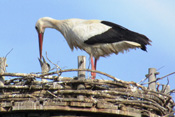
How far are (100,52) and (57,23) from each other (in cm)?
128

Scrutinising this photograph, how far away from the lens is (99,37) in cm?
1097

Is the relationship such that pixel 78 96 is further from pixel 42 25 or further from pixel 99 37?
pixel 42 25

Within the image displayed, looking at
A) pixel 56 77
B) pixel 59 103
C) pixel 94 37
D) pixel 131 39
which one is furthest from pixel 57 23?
pixel 59 103

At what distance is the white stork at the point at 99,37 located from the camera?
10844 millimetres

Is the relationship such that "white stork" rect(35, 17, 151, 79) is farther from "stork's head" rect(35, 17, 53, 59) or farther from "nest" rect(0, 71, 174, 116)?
"nest" rect(0, 71, 174, 116)

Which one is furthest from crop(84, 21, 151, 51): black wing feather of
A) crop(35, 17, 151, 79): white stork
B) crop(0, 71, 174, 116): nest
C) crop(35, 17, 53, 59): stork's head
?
crop(0, 71, 174, 116): nest

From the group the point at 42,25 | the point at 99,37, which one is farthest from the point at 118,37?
the point at 42,25

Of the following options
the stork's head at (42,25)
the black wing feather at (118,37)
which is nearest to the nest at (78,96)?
the black wing feather at (118,37)

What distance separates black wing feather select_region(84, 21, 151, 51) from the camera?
424 inches

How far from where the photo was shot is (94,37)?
430 inches

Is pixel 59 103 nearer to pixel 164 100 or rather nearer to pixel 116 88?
pixel 116 88

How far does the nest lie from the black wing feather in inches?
84.9

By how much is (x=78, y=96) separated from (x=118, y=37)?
333 cm

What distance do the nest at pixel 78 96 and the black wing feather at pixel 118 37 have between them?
7.08ft
